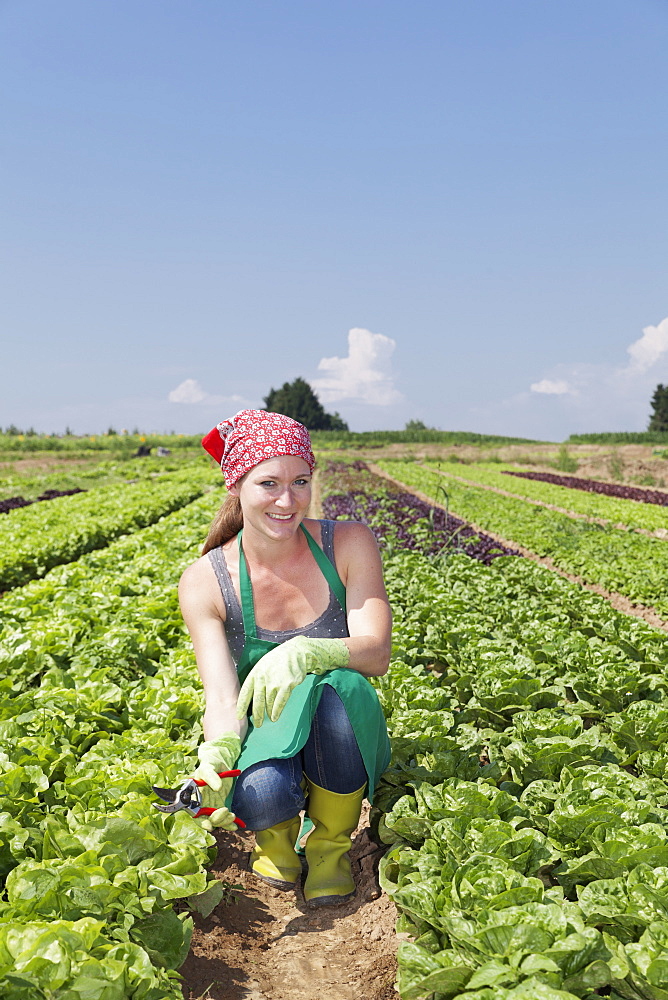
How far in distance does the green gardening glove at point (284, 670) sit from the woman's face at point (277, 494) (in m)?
0.50

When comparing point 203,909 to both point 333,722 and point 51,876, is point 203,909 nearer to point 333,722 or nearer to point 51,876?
point 51,876

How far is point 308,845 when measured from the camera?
303cm

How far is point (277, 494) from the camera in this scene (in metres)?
2.94

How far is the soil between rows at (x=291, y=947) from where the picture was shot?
253 cm

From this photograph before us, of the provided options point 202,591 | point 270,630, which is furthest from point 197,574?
point 270,630

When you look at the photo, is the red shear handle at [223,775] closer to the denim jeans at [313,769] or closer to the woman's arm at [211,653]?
the denim jeans at [313,769]

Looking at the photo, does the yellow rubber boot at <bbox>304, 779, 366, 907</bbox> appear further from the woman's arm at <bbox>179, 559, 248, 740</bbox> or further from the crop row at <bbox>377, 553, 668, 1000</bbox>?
the woman's arm at <bbox>179, 559, 248, 740</bbox>

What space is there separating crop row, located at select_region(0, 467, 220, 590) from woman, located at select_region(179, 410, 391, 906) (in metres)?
7.18

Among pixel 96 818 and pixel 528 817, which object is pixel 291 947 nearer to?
pixel 96 818

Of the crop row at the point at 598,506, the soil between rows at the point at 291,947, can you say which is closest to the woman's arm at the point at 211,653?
the soil between rows at the point at 291,947

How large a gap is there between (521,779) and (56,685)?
2717mm

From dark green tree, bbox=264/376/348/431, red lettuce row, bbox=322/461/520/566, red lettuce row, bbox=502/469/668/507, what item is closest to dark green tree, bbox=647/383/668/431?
dark green tree, bbox=264/376/348/431

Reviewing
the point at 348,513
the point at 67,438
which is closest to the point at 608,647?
the point at 348,513

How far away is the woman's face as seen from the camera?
116 inches
